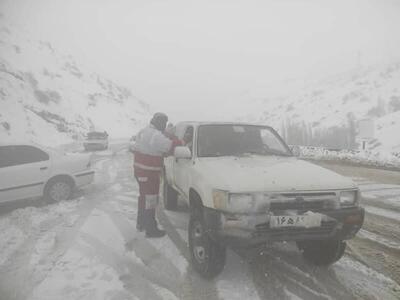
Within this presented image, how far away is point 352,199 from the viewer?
3.72 meters

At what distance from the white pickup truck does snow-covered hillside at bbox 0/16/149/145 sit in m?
25.9

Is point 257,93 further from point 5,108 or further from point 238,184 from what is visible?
point 238,184

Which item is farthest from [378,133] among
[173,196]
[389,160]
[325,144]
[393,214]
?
[173,196]

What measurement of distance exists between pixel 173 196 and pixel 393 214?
4.52m

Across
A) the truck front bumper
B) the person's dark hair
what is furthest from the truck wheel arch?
the person's dark hair

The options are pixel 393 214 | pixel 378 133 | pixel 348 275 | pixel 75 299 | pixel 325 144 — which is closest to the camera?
pixel 75 299

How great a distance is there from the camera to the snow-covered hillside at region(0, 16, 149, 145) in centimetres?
3162

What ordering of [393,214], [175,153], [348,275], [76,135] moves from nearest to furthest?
1. [348,275]
2. [175,153]
3. [393,214]
4. [76,135]

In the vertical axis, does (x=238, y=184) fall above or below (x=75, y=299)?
above

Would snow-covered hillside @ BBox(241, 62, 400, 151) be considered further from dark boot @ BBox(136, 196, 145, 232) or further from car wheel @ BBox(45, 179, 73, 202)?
dark boot @ BBox(136, 196, 145, 232)

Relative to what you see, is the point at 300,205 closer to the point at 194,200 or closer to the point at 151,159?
the point at 194,200

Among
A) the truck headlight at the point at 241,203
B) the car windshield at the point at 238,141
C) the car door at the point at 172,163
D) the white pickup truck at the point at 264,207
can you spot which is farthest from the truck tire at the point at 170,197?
the truck headlight at the point at 241,203

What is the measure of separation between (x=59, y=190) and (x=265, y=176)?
581cm

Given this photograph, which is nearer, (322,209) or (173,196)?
(322,209)
